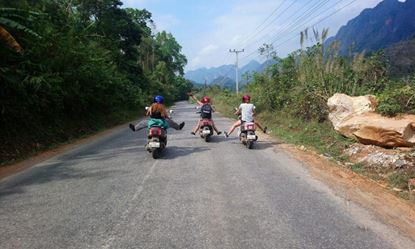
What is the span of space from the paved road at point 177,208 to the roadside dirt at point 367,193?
1.00 feet

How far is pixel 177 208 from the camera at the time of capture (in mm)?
6371

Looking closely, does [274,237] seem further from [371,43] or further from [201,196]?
[371,43]

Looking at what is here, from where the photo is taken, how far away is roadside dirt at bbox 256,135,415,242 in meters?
5.95

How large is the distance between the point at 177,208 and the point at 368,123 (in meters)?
6.43

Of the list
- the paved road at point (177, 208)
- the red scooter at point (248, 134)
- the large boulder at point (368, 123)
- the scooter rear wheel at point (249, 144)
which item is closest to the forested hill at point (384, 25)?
the large boulder at point (368, 123)

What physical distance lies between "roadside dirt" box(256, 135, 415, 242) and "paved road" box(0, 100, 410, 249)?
0.30 m

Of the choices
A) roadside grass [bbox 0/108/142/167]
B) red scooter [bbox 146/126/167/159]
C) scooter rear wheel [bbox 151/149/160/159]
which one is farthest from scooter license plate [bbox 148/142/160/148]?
roadside grass [bbox 0/108/142/167]

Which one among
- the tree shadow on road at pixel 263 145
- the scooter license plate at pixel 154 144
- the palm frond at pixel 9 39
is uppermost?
the palm frond at pixel 9 39

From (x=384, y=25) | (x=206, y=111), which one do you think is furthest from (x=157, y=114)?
(x=384, y=25)

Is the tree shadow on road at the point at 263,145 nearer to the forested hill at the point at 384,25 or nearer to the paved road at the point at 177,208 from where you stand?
the paved road at the point at 177,208

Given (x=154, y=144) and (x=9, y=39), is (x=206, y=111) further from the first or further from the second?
(x=9, y=39)

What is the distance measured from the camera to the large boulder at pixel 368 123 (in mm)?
9688

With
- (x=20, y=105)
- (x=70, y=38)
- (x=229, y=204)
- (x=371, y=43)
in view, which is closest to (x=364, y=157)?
(x=229, y=204)

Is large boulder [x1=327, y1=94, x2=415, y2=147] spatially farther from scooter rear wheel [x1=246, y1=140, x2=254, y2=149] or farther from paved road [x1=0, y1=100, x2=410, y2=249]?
scooter rear wheel [x1=246, y1=140, x2=254, y2=149]
